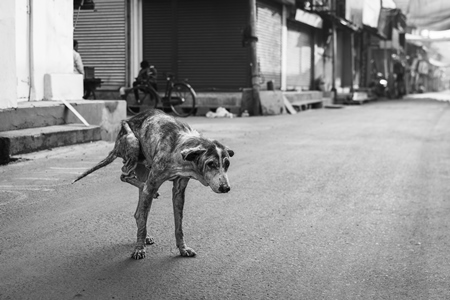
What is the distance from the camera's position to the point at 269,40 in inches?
Result: 922

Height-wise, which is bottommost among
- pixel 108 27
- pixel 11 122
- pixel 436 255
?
pixel 436 255

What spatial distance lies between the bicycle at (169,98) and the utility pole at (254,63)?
6.00 ft

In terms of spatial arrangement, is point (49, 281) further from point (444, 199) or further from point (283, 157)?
point (283, 157)

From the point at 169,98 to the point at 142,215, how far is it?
14.5 meters

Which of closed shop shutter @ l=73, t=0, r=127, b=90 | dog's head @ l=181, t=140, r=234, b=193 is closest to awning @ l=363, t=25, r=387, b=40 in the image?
closed shop shutter @ l=73, t=0, r=127, b=90

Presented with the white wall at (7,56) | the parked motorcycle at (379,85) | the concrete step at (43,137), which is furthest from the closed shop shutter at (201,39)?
the parked motorcycle at (379,85)

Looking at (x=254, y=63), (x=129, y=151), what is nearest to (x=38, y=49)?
(x=129, y=151)

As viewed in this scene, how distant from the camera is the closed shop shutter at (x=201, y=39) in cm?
2106

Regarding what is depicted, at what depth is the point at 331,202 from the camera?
6.32m

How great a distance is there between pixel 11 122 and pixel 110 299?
21.7ft

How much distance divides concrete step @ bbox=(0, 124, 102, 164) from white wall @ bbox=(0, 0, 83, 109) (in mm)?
624

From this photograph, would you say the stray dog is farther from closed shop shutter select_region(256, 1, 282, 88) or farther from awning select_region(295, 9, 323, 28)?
awning select_region(295, 9, 323, 28)

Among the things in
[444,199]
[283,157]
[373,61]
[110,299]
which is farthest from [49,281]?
[373,61]

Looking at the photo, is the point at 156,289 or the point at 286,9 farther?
the point at 286,9
